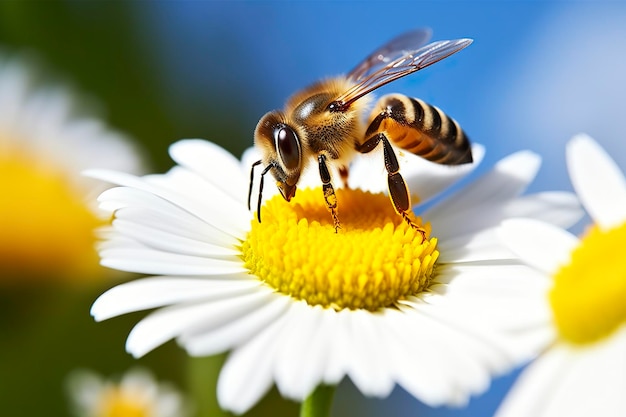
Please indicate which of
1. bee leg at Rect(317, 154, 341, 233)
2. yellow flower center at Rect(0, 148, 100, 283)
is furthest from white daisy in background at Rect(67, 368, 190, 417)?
bee leg at Rect(317, 154, 341, 233)

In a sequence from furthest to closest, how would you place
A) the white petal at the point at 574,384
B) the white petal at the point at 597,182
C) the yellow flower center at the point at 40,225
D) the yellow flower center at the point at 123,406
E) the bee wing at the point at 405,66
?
the yellow flower center at the point at 40,225
the yellow flower center at the point at 123,406
the bee wing at the point at 405,66
the white petal at the point at 597,182
the white petal at the point at 574,384

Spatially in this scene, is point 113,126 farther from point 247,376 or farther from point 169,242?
point 247,376

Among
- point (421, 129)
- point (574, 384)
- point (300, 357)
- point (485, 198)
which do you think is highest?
point (421, 129)

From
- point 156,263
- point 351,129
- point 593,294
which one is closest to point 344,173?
point 351,129

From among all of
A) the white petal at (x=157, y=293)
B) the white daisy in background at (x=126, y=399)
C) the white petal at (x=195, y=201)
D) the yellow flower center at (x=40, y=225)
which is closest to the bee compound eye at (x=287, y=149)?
the white petal at (x=195, y=201)

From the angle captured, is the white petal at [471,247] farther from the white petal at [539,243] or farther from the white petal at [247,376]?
the white petal at [247,376]

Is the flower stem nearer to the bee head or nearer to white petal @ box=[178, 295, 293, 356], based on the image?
white petal @ box=[178, 295, 293, 356]

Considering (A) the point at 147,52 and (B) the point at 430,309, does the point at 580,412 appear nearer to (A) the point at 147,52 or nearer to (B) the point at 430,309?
(B) the point at 430,309
